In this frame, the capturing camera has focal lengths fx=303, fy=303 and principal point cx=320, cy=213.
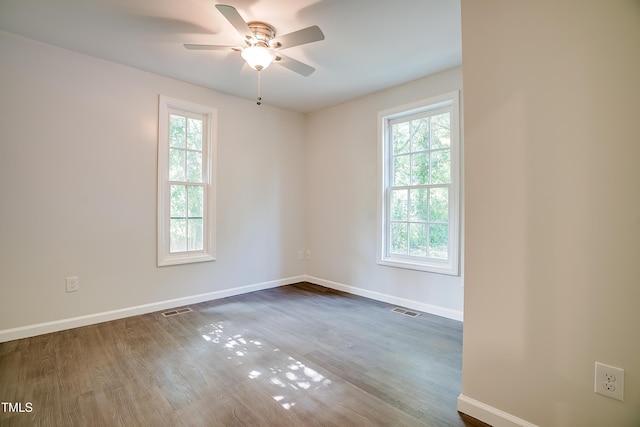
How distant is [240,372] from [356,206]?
8.32 ft

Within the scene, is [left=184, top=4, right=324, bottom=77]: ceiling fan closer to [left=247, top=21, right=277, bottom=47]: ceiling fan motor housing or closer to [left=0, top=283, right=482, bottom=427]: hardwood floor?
[left=247, top=21, right=277, bottom=47]: ceiling fan motor housing

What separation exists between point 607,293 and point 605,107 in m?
0.78

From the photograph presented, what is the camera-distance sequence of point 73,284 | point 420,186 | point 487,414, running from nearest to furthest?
point 487,414 < point 73,284 < point 420,186

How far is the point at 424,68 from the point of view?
3.12 m

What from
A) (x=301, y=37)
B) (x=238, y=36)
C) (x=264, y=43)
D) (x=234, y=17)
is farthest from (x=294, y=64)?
(x=234, y=17)

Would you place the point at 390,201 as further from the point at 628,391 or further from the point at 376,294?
the point at 628,391

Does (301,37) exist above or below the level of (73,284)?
above

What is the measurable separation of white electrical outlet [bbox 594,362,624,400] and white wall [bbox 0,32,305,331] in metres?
3.53

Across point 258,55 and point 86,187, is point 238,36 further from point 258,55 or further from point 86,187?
point 86,187

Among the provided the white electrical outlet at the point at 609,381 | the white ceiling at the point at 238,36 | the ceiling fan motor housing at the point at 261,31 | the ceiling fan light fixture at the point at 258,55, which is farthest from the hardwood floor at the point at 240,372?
the white ceiling at the point at 238,36

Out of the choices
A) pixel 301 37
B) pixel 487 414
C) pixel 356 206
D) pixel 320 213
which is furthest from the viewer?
pixel 320 213

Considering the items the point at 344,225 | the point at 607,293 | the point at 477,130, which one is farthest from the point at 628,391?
the point at 344,225

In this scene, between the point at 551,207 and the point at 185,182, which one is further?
the point at 185,182

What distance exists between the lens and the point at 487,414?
62.4 inches
